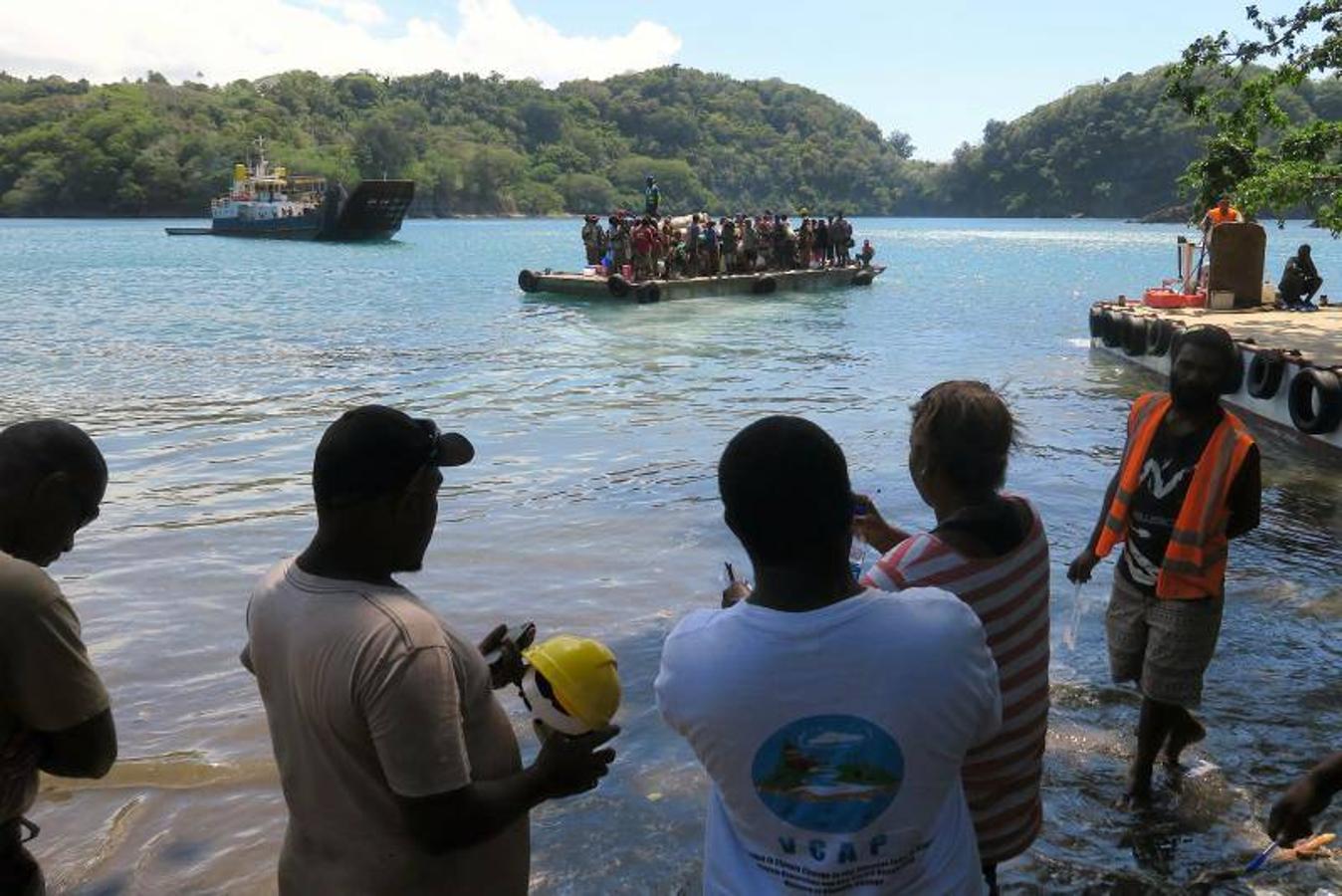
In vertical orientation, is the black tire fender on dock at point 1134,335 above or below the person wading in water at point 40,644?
below

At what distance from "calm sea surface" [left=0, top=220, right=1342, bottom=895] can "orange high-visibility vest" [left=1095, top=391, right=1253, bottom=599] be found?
0.95 m

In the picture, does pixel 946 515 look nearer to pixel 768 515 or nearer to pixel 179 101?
pixel 768 515

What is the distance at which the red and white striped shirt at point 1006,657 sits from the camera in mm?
2609

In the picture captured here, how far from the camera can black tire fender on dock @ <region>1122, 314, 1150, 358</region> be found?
56.9ft

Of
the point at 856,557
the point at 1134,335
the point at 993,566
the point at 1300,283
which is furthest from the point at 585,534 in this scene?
the point at 1300,283

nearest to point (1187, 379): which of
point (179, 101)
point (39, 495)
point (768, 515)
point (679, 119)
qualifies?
point (768, 515)

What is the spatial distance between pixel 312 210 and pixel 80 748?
237 ft

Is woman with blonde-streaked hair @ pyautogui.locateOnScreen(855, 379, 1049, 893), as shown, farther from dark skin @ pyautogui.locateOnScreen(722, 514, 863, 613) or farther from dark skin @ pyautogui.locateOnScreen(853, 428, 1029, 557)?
dark skin @ pyautogui.locateOnScreen(722, 514, 863, 613)

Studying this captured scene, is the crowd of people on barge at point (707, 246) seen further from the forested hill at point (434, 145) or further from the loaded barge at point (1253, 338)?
the forested hill at point (434, 145)

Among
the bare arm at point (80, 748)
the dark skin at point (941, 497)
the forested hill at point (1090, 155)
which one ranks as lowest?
the bare arm at point (80, 748)

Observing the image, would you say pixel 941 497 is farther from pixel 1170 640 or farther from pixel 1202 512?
pixel 1170 640

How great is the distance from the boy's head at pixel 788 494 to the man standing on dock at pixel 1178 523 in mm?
2359

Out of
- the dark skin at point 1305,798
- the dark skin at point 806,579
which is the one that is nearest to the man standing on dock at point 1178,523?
the dark skin at point 1305,798

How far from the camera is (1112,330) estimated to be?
751 inches
